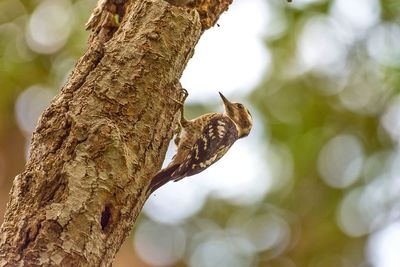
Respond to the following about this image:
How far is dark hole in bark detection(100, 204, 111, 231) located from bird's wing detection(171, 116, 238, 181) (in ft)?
4.92

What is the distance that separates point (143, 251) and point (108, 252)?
12.2 feet

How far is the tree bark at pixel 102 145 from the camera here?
2131 millimetres

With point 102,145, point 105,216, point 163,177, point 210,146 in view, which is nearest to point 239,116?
point 210,146

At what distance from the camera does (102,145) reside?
2.36 metres

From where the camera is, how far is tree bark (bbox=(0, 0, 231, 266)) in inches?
83.9

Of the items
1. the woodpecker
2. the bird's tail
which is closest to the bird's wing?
the woodpecker

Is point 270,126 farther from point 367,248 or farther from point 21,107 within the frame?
point 21,107

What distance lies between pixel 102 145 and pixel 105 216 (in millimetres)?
253

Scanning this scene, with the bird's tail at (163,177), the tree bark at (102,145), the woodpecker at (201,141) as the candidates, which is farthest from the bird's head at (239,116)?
the tree bark at (102,145)

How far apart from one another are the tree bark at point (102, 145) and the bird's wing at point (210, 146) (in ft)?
3.86

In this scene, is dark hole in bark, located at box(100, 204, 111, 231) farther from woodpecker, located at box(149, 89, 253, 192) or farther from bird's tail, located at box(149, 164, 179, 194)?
woodpecker, located at box(149, 89, 253, 192)

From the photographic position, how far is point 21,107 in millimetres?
5340

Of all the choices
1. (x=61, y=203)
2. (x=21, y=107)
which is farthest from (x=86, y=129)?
(x=21, y=107)

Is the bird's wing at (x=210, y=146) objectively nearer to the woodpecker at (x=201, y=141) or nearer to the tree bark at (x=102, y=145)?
the woodpecker at (x=201, y=141)
